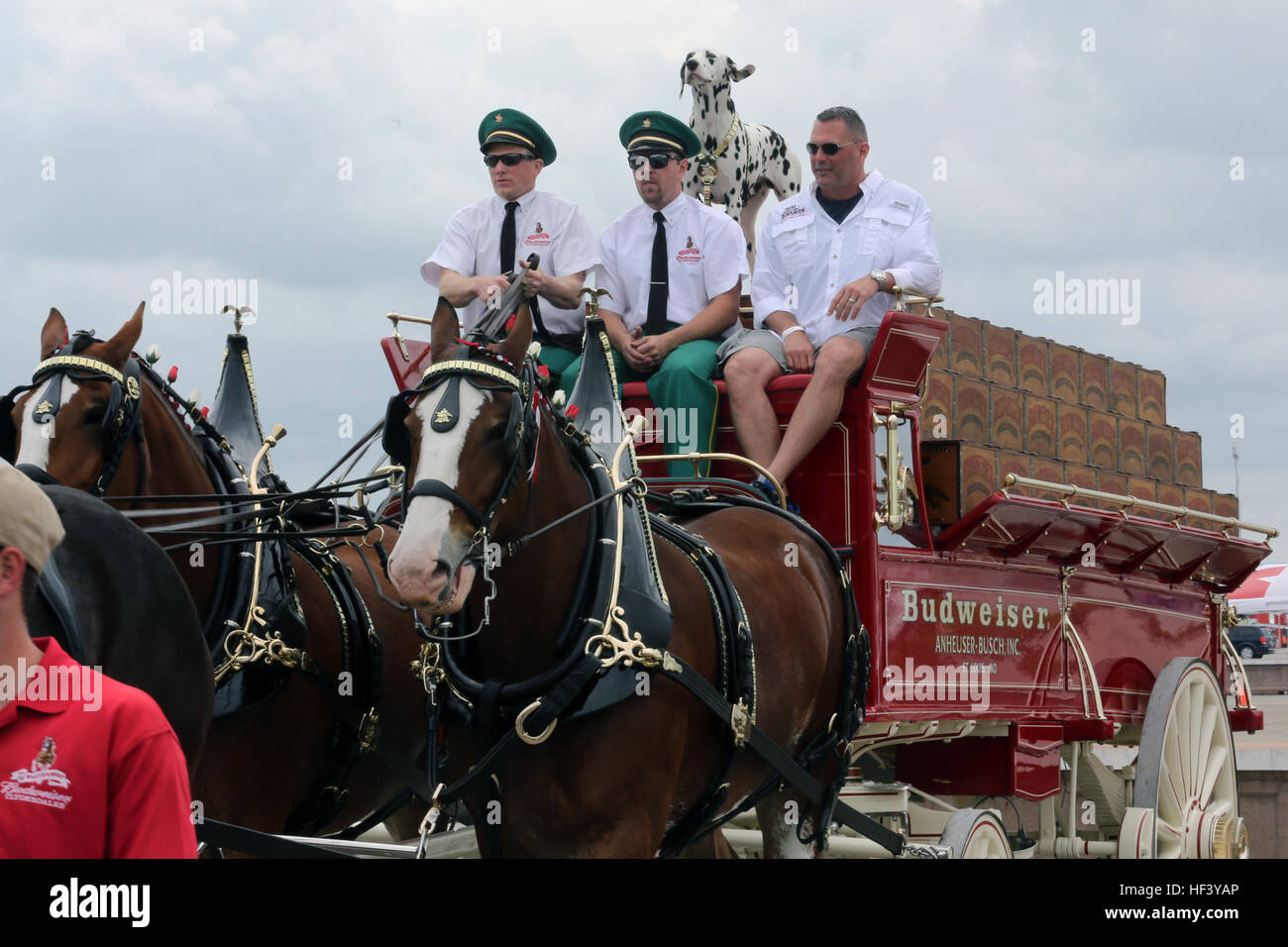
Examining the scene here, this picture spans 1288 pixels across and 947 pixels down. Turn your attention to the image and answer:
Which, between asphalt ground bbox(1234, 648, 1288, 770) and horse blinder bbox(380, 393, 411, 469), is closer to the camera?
horse blinder bbox(380, 393, 411, 469)

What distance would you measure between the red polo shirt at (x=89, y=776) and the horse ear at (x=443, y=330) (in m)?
2.43

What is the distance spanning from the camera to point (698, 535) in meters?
5.39

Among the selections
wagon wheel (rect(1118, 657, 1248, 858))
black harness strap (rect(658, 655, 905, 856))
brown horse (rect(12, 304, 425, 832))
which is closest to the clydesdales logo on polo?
brown horse (rect(12, 304, 425, 832))

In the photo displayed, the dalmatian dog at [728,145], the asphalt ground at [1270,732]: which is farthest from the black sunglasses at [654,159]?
the asphalt ground at [1270,732]

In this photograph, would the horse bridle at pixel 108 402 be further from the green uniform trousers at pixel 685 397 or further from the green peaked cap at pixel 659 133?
the green peaked cap at pixel 659 133

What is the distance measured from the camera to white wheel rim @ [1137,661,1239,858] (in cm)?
781

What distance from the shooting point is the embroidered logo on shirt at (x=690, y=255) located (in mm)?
6840

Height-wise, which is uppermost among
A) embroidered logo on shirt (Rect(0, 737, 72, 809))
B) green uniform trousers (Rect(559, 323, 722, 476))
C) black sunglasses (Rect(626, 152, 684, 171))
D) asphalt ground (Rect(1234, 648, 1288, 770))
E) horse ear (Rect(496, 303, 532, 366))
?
black sunglasses (Rect(626, 152, 684, 171))

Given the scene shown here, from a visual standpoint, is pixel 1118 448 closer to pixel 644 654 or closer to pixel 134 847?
pixel 644 654

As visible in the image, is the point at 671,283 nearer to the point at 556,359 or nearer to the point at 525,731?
the point at 556,359

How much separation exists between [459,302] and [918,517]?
2.22 m

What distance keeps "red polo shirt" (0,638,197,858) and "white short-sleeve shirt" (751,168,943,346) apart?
496cm

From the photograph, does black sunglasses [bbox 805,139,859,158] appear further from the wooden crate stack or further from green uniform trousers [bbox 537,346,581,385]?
green uniform trousers [bbox 537,346,581,385]
